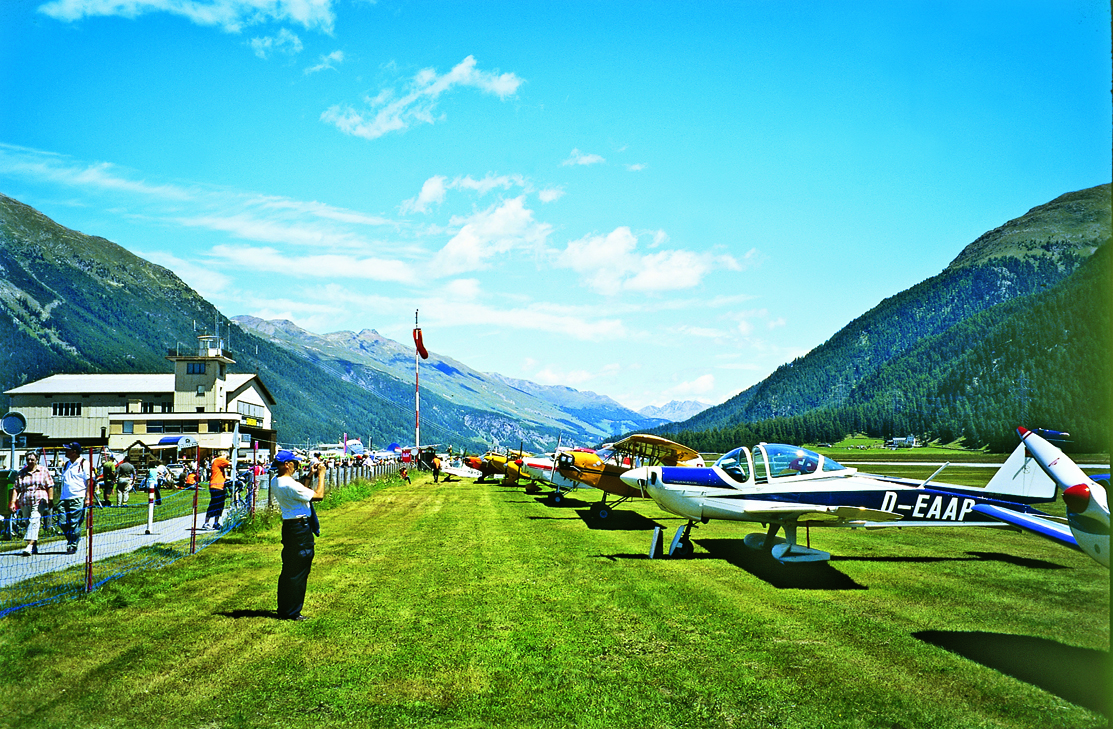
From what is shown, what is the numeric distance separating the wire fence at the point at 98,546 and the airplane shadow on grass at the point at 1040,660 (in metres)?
12.2

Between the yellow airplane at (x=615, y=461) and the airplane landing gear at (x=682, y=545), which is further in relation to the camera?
the yellow airplane at (x=615, y=461)

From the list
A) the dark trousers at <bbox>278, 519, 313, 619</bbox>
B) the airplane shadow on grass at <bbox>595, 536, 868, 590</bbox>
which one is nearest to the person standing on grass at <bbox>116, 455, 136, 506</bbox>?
the dark trousers at <bbox>278, 519, 313, 619</bbox>

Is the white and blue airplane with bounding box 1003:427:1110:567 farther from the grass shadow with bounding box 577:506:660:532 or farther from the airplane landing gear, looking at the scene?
the grass shadow with bounding box 577:506:660:532

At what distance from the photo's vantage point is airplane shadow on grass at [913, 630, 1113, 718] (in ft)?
20.8

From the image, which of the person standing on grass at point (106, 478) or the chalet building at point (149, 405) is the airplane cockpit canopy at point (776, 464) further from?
the chalet building at point (149, 405)

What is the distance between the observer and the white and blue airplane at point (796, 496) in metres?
12.8

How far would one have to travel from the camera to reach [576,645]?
7.67 m

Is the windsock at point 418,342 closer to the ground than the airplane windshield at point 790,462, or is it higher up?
higher up

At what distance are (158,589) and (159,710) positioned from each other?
18.1 feet

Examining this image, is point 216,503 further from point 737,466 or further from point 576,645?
point 576,645

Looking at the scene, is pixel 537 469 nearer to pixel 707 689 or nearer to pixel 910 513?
pixel 910 513

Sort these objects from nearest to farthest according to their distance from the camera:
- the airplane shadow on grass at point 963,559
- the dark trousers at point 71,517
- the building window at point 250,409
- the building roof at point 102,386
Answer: the airplane shadow on grass at point 963,559
the dark trousers at point 71,517
the building roof at point 102,386
the building window at point 250,409

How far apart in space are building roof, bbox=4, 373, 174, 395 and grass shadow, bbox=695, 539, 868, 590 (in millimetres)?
81799

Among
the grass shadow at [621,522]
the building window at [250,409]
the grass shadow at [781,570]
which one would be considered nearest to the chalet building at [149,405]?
the building window at [250,409]
